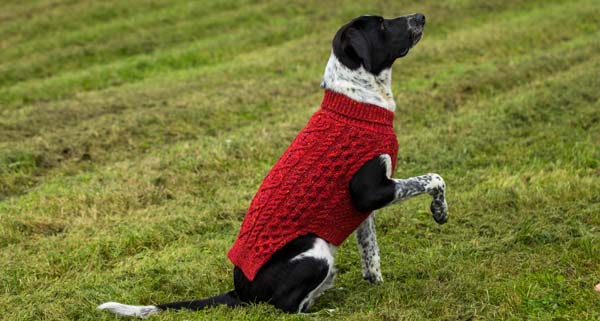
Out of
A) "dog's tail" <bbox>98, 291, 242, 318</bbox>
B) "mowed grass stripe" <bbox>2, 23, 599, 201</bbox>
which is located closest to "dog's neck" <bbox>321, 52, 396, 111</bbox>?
"dog's tail" <bbox>98, 291, 242, 318</bbox>

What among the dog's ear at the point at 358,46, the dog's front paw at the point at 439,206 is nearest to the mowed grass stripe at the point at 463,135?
the dog's front paw at the point at 439,206

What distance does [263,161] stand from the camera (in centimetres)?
850

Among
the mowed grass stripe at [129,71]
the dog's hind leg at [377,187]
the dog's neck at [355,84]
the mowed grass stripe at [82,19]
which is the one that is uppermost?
the dog's neck at [355,84]

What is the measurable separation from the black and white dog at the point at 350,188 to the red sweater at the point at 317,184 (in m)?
0.06

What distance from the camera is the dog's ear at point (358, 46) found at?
4641 mm

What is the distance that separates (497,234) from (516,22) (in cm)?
1074

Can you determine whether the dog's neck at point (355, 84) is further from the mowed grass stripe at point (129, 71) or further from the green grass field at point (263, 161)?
the mowed grass stripe at point (129, 71)

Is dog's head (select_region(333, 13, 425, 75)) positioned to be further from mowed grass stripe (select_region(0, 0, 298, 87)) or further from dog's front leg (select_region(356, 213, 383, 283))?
mowed grass stripe (select_region(0, 0, 298, 87))

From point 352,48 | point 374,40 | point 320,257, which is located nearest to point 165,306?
point 320,257

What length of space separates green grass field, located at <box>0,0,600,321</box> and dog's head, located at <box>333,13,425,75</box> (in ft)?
5.46

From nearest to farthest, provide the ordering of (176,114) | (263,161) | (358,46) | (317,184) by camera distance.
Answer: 1. (317,184)
2. (358,46)
3. (263,161)
4. (176,114)

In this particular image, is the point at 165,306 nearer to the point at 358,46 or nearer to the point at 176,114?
the point at 358,46

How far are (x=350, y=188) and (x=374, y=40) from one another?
3.44ft

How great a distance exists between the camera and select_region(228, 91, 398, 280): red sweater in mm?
4543
